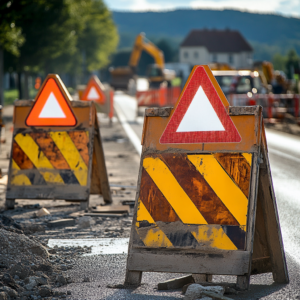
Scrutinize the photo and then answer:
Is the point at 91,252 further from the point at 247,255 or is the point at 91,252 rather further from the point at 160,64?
the point at 160,64

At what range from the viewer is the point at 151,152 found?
4.37 m

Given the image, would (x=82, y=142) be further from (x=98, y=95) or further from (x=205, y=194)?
(x=98, y=95)

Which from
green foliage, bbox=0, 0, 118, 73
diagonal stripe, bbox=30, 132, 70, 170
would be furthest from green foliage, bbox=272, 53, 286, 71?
diagonal stripe, bbox=30, 132, 70, 170

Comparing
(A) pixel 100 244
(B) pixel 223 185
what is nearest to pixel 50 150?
(A) pixel 100 244

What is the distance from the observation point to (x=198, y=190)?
13.7ft

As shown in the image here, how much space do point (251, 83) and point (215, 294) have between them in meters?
25.2

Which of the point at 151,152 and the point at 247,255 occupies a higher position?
the point at 151,152

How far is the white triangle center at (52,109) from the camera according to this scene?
723 cm

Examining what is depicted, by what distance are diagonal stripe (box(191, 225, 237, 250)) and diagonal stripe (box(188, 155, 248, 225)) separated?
0.51 ft

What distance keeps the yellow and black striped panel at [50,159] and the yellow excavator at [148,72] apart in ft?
159

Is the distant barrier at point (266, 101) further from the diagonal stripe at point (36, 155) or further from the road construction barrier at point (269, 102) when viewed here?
the diagonal stripe at point (36, 155)

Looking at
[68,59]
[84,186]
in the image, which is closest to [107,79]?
[68,59]

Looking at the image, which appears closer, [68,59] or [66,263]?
[66,263]

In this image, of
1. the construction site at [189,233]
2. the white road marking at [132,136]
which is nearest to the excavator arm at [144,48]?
the white road marking at [132,136]
